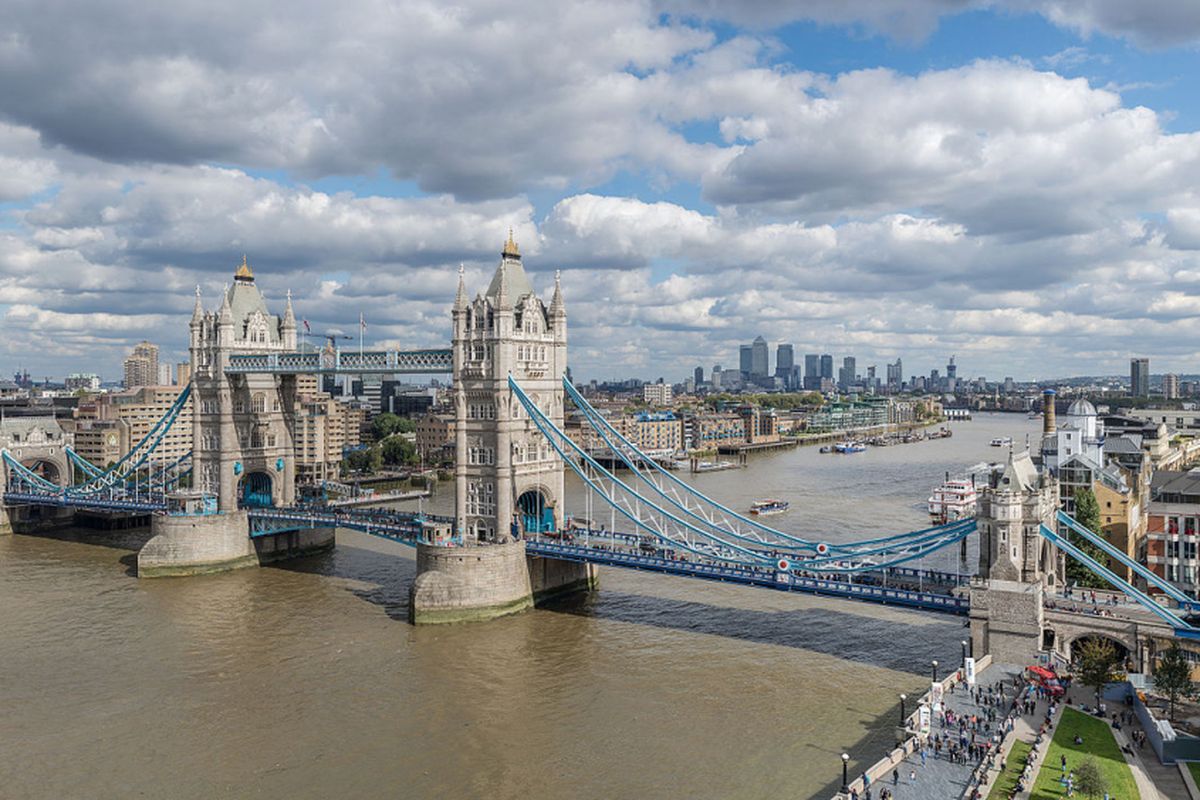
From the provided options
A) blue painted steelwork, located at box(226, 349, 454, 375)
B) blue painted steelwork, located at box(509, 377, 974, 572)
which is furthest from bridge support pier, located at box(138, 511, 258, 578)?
blue painted steelwork, located at box(509, 377, 974, 572)

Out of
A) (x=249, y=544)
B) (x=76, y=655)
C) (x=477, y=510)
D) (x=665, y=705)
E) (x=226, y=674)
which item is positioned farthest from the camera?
(x=249, y=544)

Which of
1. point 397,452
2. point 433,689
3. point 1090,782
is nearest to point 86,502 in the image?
point 433,689

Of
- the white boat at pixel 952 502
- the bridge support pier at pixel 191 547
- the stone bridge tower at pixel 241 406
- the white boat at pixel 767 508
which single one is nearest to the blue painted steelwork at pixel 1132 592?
the white boat at pixel 952 502

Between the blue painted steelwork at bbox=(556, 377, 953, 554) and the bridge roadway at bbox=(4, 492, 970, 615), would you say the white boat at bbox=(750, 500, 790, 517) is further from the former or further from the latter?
the bridge roadway at bbox=(4, 492, 970, 615)

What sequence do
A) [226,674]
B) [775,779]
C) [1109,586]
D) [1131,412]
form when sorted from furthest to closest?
[1131,412] → [1109,586] → [226,674] → [775,779]

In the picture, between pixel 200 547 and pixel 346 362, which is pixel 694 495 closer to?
pixel 346 362

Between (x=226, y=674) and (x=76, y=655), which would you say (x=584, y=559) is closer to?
(x=226, y=674)

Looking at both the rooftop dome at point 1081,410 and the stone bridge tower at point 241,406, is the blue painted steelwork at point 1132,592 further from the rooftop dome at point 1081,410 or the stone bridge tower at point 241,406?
the stone bridge tower at point 241,406

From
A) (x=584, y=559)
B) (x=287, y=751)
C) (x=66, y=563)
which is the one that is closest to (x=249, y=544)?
(x=66, y=563)
